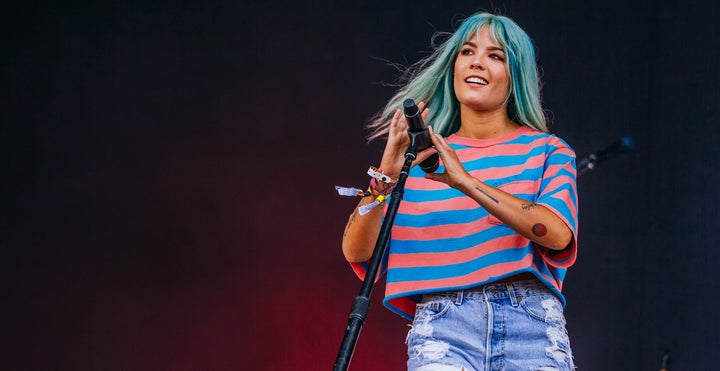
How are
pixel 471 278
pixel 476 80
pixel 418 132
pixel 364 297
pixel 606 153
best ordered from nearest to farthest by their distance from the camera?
1. pixel 364 297
2. pixel 418 132
3. pixel 471 278
4. pixel 476 80
5. pixel 606 153

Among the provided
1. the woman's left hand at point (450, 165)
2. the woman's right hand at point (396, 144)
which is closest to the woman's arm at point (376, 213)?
the woman's right hand at point (396, 144)

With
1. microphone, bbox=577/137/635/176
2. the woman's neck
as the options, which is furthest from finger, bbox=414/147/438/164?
microphone, bbox=577/137/635/176

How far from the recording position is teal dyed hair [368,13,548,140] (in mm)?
1976

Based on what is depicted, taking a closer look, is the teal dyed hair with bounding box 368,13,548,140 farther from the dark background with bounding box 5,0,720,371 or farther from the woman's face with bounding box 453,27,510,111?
the dark background with bounding box 5,0,720,371

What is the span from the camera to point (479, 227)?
183 cm

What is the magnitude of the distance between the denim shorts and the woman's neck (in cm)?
37

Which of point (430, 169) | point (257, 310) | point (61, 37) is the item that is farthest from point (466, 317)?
point (61, 37)

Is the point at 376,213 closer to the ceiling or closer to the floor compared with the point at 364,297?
closer to the ceiling

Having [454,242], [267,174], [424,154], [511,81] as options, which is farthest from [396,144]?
[267,174]

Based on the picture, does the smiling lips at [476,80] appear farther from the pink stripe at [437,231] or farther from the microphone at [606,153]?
the microphone at [606,153]

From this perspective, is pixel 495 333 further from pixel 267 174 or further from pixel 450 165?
pixel 267 174

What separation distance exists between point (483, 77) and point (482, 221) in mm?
328

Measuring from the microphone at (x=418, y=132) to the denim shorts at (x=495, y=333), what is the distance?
260 millimetres

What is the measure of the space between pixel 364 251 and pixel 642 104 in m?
1.90
